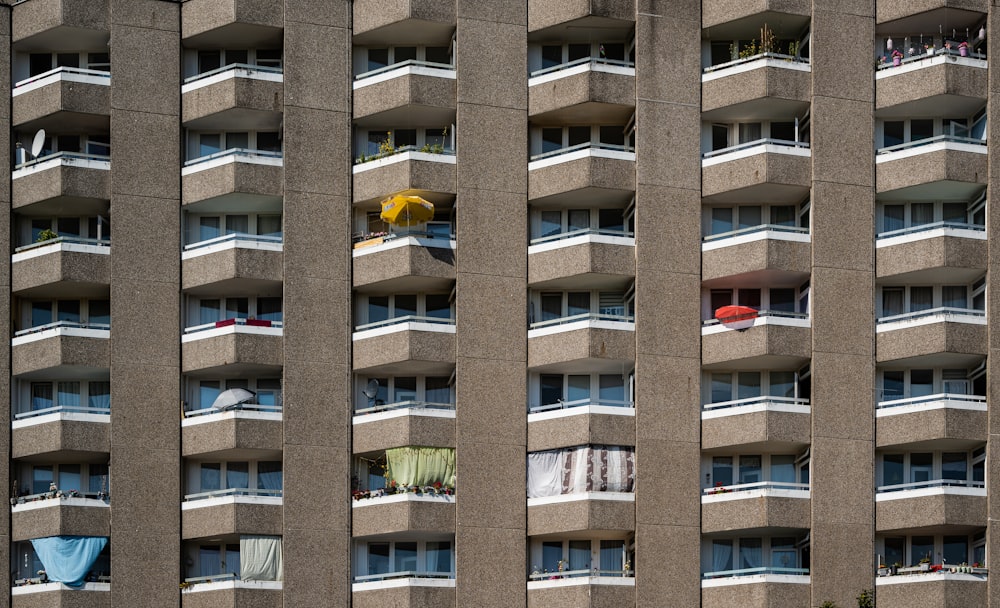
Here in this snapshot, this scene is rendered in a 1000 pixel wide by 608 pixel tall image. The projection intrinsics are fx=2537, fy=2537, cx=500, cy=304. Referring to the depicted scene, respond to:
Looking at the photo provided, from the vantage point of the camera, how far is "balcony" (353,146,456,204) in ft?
293

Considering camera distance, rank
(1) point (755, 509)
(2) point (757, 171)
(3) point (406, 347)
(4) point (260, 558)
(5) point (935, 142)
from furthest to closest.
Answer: (5) point (935, 142) < (2) point (757, 171) < (3) point (406, 347) < (4) point (260, 558) < (1) point (755, 509)

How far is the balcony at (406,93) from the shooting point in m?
89.9

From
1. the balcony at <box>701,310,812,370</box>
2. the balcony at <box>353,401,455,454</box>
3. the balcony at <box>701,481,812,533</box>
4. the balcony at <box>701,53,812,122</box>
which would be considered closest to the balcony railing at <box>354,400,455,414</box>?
the balcony at <box>353,401,455,454</box>

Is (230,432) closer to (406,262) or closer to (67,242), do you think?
(406,262)

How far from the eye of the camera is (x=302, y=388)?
88.4 m

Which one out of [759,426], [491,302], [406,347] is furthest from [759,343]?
[406,347]

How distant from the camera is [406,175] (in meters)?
89.3

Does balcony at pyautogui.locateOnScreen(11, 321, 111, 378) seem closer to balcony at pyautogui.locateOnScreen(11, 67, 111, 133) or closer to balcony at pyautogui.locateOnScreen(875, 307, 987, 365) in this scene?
balcony at pyautogui.locateOnScreen(11, 67, 111, 133)

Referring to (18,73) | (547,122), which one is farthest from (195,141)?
(547,122)

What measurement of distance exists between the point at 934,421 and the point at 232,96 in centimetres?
2717

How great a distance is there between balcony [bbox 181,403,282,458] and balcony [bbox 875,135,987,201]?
22.9m

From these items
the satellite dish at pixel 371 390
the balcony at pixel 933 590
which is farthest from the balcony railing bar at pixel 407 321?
the balcony at pixel 933 590

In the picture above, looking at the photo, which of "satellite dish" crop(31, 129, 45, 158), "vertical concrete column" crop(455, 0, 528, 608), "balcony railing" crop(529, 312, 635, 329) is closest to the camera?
"vertical concrete column" crop(455, 0, 528, 608)

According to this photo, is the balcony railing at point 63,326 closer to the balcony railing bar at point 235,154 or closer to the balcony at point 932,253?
the balcony railing bar at point 235,154
